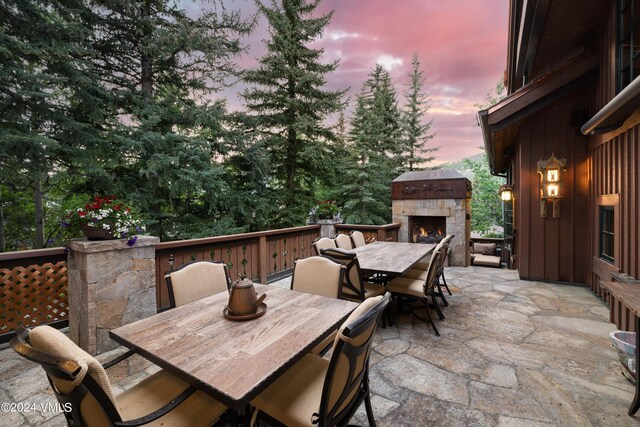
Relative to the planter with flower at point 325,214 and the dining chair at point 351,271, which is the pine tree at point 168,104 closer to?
the planter with flower at point 325,214

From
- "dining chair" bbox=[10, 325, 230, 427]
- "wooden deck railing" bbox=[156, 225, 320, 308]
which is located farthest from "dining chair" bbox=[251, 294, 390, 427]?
"wooden deck railing" bbox=[156, 225, 320, 308]

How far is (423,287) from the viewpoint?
3.20 metres

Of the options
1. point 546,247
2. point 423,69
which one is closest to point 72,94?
point 546,247

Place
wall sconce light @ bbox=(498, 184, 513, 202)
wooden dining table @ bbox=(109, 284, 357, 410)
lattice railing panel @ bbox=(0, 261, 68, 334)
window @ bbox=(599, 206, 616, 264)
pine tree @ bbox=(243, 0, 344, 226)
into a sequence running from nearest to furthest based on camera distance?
1. wooden dining table @ bbox=(109, 284, 357, 410)
2. lattice railing panel @ bbox=(0, 261, 68, 334)
3. window @ bbox=(599, 206, 616, 264)
4. wall sconce light @ bbox=(498, 184, 513, 202)
5. pine tree @ bbox=(243, 0, 344, 226)

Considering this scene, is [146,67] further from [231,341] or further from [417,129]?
[417,129]

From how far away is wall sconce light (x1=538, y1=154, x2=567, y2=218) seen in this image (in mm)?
4648

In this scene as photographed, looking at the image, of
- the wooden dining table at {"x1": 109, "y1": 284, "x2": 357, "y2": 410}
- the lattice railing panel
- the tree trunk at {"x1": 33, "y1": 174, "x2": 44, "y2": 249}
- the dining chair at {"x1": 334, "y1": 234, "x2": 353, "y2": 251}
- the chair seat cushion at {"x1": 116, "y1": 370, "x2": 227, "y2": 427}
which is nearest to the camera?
the wooden dining table at {"x1": 109, "y1": 284, "x2": 357, "y2": 410}

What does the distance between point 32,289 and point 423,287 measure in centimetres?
424

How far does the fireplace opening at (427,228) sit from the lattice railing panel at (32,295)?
21.2ft

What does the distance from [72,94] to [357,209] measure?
7688 millimetres

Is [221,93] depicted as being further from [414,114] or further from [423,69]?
[423,69]

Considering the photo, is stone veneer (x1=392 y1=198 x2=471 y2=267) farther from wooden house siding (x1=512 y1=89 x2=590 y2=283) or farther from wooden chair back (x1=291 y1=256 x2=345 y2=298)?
wooden chair back (x1=291 y1=256 x2=345 y2=298)

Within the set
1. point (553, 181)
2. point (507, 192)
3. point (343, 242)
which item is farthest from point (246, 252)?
point (507, 192)

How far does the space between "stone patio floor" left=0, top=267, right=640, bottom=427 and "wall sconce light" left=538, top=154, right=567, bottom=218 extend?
1.85 m
